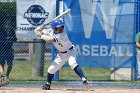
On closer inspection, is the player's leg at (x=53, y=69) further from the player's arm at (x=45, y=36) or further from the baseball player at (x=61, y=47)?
the player's arm at (x=45, y=36)

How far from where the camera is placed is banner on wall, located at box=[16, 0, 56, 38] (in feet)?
49.2

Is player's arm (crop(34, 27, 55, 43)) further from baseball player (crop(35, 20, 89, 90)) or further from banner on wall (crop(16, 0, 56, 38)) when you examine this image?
banner on wall (crop(16, 0, 56, 38))

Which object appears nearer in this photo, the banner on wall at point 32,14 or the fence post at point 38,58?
the banner on wall at point 32,14

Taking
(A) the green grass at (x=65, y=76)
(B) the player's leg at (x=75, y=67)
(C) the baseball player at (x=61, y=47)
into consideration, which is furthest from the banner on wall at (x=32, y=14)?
(B) the player's leg at (x=75, y=67)

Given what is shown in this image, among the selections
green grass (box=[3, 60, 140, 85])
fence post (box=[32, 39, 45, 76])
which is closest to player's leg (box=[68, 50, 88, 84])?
green grass (box=[3, 60, 140, 85])

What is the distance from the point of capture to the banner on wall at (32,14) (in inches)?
590

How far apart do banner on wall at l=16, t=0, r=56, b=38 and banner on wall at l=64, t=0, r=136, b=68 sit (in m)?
0.47

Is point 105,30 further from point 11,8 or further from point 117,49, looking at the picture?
point 11,8

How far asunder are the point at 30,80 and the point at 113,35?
2597mm

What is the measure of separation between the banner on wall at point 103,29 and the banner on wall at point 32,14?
470mm

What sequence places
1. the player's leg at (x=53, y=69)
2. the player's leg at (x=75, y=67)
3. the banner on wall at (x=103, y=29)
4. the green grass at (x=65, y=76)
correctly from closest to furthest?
1. the player's leg at (x=75, y=67)
2. the player's leg at (x=53, y=69)
3. the green grass at (x=65, y=76)
4. the banner on wall at (x=103, y=29)

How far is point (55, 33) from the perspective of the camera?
12477 millimetres

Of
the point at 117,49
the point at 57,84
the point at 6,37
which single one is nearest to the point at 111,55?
the point at 117,49

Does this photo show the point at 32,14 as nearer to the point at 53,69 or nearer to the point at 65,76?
the point at 65,76
